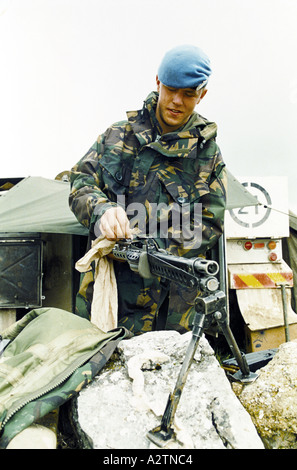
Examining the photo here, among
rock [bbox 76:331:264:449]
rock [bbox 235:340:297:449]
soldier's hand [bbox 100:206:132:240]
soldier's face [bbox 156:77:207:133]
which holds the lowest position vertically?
rock [bbox 235:340:297:449]

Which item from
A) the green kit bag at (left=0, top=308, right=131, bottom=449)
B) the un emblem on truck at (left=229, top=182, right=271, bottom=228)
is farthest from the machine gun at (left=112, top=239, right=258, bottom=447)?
the un emblem on truck at (left=229, top=182, right=271, bottom=228)

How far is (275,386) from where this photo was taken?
159 cm

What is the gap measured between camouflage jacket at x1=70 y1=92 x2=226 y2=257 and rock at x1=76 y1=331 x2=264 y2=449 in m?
0.92

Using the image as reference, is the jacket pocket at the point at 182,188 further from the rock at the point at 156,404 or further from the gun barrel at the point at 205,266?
the gun barrel at the point at 205,266

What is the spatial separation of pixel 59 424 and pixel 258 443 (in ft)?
2.43

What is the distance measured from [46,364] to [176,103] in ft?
5.33

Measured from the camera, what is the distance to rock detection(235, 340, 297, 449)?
144cm

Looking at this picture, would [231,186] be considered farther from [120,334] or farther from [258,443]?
[258,443]

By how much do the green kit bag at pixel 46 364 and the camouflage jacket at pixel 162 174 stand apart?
752 mm

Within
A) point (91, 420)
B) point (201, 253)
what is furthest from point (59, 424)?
point (201, 253)

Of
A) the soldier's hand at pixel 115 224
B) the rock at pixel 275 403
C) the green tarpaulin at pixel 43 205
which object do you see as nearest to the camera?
the rock at pixel 275 403

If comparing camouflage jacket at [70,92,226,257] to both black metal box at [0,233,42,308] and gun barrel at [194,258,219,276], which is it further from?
black metal box at [0,233,42,308]

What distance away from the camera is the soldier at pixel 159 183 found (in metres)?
2.42

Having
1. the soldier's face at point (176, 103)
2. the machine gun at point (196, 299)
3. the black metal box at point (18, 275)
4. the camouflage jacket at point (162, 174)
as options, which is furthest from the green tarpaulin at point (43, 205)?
the machine gun at point (196, 299)
